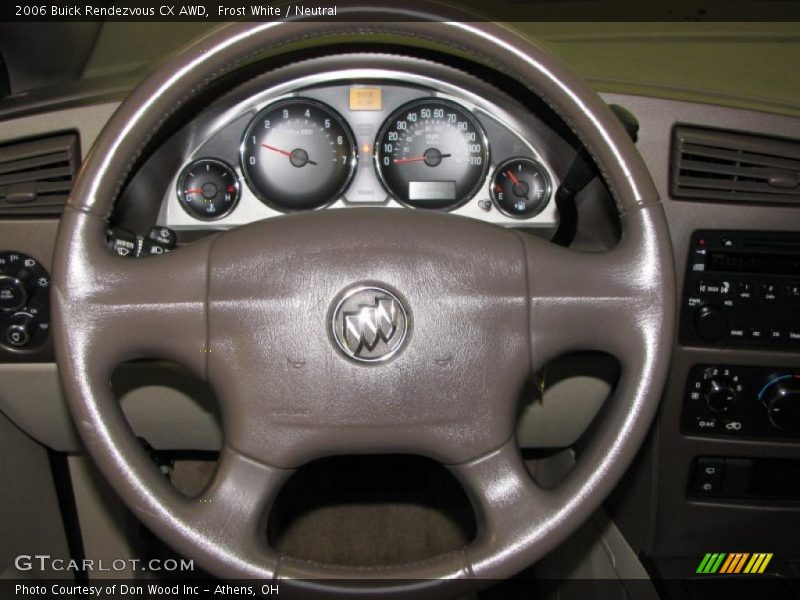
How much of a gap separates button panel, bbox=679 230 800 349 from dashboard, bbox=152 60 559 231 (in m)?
0.28

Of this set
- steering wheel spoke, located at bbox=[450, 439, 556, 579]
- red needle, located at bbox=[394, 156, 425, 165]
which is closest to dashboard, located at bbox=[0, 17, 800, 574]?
red needle, located at bbox=[394, 156, 425, 165]

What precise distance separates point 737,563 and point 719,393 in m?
0.37

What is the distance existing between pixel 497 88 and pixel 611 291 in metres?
0.47

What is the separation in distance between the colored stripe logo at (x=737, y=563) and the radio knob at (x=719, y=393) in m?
0.32

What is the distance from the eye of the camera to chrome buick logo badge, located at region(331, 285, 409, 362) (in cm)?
91

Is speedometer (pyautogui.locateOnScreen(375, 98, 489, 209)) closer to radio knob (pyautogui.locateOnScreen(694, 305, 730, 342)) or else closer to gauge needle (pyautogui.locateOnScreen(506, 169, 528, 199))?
gauge needle (pyautogui.locateOnScreen(506, 169, 528, 199))

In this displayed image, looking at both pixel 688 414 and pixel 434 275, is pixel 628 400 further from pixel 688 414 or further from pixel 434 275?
pixel 688 414

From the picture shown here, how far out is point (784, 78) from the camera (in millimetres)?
1393

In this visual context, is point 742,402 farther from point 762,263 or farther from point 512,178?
point 512,178

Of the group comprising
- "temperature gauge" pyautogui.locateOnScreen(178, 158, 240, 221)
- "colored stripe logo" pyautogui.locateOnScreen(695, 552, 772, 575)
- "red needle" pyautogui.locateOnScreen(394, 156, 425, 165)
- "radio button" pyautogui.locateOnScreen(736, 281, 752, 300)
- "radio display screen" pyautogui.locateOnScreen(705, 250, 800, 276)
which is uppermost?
"red needle" pyautogui.locateOnScreen(394, 156, 425, 165)

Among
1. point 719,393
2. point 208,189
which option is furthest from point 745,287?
point 208,189

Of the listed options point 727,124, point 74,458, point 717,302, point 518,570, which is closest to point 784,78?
point 727,124

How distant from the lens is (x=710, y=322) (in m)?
1.27

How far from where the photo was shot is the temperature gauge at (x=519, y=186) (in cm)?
136
